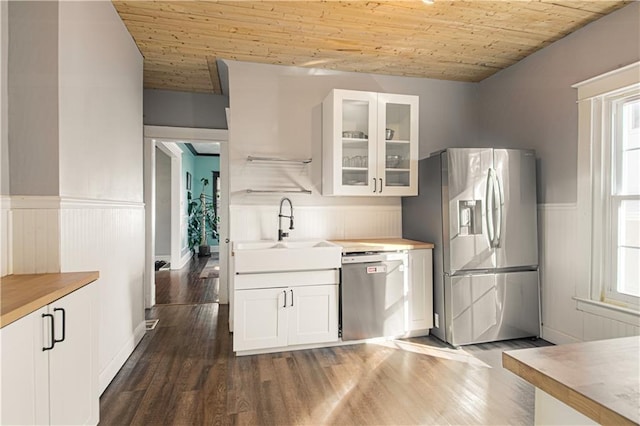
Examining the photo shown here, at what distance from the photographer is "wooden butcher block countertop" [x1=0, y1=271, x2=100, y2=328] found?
116cm

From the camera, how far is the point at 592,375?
2.33 feet

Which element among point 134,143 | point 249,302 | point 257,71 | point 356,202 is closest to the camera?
point 249,302

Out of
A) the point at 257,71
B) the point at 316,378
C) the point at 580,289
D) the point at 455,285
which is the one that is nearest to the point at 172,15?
the point at 257,71

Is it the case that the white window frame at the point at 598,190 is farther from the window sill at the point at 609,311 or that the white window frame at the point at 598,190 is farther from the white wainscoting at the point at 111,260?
the white wainscoting at the point at 111,260

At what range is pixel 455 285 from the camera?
2969 millimetres

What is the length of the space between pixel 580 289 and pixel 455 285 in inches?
38.4

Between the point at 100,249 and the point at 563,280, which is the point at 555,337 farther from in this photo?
the point at 100,249

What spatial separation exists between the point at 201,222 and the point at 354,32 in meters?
6.79

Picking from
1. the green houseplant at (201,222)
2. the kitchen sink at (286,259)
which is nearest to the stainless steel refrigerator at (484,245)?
the kitchen sink at (286,259)

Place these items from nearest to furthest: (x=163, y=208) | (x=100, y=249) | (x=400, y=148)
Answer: (x=100, y=249), (x=400, y=148), (x=163, y=208)

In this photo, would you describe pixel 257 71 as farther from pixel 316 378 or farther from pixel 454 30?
pixel 316 378

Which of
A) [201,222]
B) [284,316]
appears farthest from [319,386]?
[201,222]

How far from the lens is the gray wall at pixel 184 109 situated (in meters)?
4.14

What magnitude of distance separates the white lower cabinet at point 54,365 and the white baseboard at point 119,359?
0.55 m
